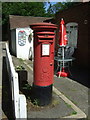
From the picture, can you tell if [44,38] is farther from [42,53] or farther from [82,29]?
[82,29]

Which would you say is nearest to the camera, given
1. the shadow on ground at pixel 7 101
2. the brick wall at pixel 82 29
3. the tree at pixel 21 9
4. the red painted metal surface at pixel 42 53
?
the shadow on ground at pixel 7 101

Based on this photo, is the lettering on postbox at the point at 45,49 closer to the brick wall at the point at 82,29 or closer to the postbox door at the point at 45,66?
the postbox door at the point at 45,66

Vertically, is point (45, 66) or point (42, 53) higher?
point (42, 53)

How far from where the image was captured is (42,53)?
15.8 ft

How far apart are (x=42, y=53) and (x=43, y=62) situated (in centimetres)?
23

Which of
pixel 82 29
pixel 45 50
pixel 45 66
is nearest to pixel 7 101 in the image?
pixel 45 66

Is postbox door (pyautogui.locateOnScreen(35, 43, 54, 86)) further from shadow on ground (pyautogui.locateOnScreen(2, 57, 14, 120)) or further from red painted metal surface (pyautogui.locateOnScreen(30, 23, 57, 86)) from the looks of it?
shadow on ground (pyautogui.locateOnScreen(2, 57, 14, 120))

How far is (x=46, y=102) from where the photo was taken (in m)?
4.90

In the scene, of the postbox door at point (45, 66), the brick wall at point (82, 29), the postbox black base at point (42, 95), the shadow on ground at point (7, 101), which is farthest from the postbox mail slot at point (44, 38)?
the brick wall at point (82, 29)

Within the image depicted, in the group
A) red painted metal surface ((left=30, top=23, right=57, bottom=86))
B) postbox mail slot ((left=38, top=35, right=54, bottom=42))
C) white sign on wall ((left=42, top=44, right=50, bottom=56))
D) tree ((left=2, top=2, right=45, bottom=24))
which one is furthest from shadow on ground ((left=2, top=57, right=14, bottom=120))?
tree ((left=2, top=2, right=45, bottom=24))

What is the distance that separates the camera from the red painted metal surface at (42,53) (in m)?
4.77

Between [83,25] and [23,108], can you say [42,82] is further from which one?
[83,25]

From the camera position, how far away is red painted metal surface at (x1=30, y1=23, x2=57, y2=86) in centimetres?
477

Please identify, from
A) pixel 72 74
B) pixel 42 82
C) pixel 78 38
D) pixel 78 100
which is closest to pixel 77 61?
pixel 78 38
